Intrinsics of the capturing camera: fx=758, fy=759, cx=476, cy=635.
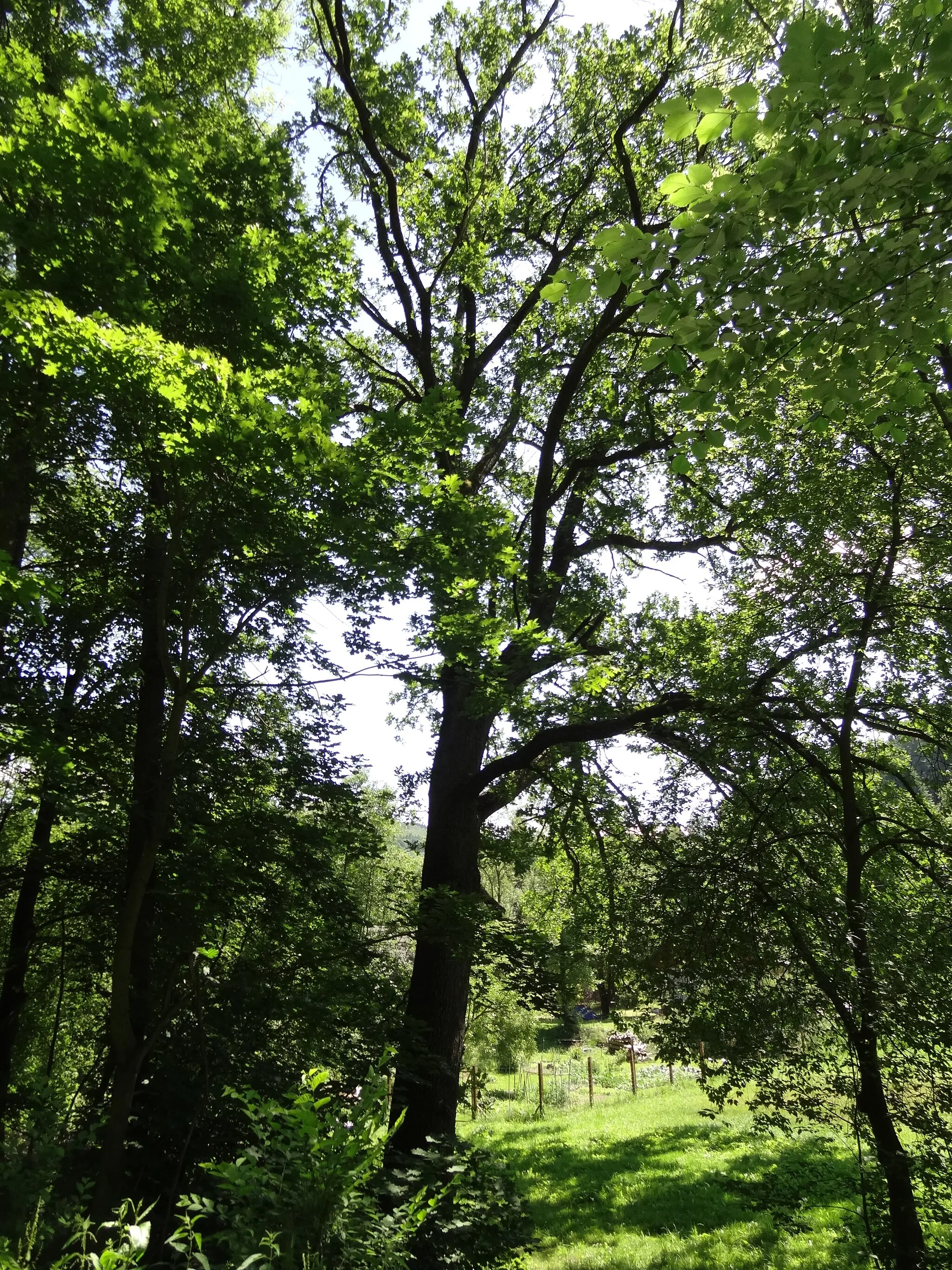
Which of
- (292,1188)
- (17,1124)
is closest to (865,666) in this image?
(292,1188)

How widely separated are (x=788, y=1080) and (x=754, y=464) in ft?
19.4

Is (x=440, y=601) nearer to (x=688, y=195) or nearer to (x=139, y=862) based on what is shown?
(x=139, y=862)

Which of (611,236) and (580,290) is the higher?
(611,236)

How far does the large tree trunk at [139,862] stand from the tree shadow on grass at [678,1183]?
4436 millimetres

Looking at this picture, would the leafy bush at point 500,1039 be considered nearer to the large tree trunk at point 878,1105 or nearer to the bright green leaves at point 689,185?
the large tree trunk at point 878,1105

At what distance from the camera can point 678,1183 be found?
33.8ft

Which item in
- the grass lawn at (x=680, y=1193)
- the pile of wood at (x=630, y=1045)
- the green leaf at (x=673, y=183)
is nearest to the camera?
the green leaf at (x=673, y=183)

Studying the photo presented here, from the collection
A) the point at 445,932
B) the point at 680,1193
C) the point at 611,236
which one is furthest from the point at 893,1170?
the point at 680,1193

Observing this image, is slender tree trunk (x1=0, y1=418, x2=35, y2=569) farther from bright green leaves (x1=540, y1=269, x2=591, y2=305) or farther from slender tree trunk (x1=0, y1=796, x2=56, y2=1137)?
bright green leaves (x1=540, y1=269, x2=591, y2=305)

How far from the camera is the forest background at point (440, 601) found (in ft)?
9.13

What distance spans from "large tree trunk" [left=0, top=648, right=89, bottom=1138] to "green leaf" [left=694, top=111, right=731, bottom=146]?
153 inches

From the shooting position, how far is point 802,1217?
26.8 ft

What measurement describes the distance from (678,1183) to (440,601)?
32.0 feet

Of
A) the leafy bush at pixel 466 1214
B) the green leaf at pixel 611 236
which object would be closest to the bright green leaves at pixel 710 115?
the green leaf at pixel 611 236
